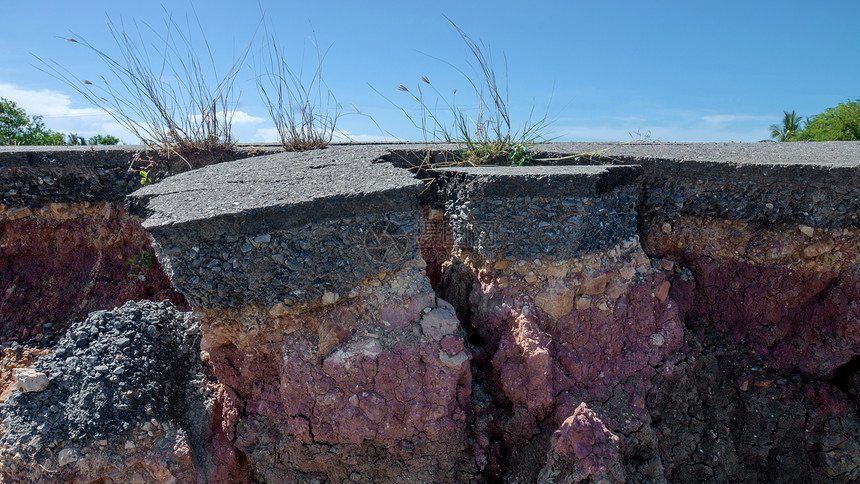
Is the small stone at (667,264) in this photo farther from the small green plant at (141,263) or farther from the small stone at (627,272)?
the small green plant at (141,263)

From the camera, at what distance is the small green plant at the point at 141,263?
3.91m

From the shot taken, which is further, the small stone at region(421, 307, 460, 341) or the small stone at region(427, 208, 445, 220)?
the small stone at region(427, 208, 445, 220)

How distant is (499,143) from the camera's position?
3.44 meters

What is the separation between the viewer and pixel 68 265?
408cm

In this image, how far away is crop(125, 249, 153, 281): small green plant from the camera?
3914 millimetres

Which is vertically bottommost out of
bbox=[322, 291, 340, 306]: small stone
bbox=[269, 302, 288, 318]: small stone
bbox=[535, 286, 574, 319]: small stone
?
bbox=[535, 286, 574, 319]: small stone

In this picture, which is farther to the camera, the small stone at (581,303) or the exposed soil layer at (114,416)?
the small stone at (581,303)

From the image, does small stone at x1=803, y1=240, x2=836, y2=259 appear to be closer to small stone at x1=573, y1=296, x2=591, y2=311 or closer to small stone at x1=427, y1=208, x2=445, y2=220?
small stone at x1=573, y1=296, x2=591, y2=311

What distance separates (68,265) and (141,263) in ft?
2.18

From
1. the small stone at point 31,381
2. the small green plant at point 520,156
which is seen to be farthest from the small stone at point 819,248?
the small stone at point 31,381

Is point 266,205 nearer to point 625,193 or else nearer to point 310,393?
point 310,393

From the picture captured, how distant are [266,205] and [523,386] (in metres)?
1.48

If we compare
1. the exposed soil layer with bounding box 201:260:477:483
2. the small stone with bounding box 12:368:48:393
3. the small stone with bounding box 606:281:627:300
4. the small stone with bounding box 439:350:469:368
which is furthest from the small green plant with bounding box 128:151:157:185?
the small stone with bounding box 606:281:627:300

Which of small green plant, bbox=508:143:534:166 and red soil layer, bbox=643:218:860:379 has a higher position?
small green plant, bbox=508:143:534:166
